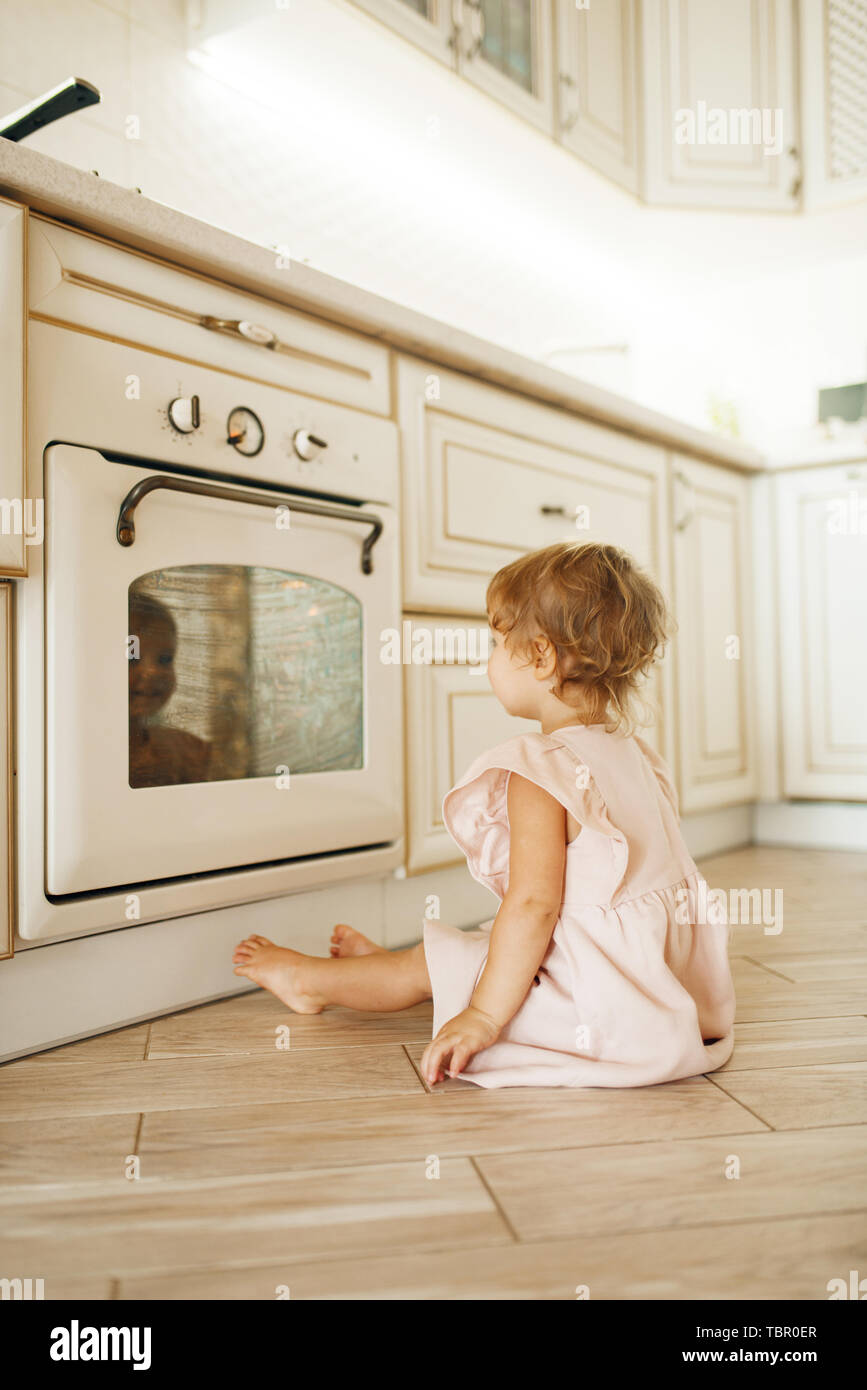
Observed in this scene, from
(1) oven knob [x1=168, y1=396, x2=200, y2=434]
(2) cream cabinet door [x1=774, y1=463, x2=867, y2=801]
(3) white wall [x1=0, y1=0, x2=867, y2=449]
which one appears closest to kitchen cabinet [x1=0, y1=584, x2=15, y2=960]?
(1) oven knob [x1=168, y1=396, x2=200, y2=434]

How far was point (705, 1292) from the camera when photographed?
0.57 metres

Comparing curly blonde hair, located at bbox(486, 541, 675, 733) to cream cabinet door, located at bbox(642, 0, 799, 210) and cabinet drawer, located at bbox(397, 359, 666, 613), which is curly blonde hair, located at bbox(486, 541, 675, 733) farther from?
cream cabinet door, located at bbox(642, 0, 799, 210)

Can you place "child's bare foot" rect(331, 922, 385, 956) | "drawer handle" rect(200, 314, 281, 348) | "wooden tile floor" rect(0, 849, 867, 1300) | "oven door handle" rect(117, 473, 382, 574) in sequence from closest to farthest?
"wooden tile floor" rect(0, 849, 867, 1300)
"oven door handle" rect(117, 473, 382, 574)
"drawer handle" rect(200, 314, 281, 348)
"child's bare foot" rect(331, 922, 385, 956)

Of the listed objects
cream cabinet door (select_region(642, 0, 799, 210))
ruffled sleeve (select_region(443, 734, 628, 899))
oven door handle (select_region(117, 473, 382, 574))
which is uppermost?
cream cabinet door (select_region(642, 0, 799, 210))

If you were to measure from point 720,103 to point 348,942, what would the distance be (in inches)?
87.2

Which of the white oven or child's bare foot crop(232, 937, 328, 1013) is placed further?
child's bare foot crop(232, 937, 328, 1013)

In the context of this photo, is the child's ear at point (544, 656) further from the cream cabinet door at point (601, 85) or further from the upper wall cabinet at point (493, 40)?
the cream cabinet door at point (601, 85)

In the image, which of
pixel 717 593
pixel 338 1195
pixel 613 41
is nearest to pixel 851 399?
pixel 717 593

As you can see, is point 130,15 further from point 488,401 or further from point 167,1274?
point 167,1274

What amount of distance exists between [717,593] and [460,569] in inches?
39.2

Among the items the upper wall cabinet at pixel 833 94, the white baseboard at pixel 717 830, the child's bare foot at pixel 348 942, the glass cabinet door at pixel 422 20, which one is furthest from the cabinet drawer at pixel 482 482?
the upper wall cabinet at pixel 833 94

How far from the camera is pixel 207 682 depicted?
113cm

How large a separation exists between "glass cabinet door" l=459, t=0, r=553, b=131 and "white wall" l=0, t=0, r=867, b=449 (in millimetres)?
45

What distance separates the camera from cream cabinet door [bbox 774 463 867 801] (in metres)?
2.27
